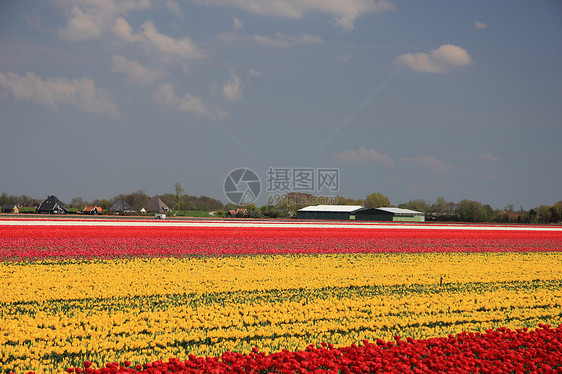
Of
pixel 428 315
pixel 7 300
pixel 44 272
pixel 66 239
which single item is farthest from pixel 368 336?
pixel 66 239

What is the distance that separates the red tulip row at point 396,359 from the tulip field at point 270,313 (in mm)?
28

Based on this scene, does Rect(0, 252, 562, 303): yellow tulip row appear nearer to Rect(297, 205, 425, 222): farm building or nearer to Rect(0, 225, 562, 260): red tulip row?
Rect(0, 225, 562, 260): red tulip row

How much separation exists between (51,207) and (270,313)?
10622cm

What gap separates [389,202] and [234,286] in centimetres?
11790

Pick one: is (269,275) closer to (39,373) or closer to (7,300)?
(7,300)

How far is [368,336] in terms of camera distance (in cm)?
843

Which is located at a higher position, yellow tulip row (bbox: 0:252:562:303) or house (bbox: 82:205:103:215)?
house (bbox: 82:205:103:215)

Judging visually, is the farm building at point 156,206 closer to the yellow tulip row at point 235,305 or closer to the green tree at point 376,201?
the green tree at point 376,201

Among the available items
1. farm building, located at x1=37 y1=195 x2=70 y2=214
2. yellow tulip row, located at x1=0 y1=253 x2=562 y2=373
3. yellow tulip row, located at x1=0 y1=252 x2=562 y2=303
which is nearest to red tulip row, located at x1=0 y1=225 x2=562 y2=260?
yellow tulip row, located at x1=0 y1=252 x2=562 y2=303

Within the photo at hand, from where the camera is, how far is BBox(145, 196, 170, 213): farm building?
109 meters

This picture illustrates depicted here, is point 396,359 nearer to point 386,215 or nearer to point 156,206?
point 386,215

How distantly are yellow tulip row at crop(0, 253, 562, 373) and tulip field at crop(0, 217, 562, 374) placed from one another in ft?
0.13

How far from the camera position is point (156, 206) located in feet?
358

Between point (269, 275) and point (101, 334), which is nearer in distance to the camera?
point (101, 334)
